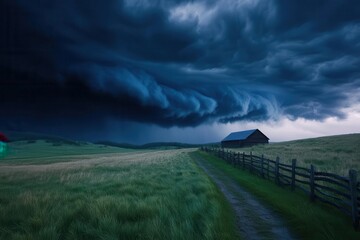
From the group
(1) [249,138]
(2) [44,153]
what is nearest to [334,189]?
Result: (1) [249,138]

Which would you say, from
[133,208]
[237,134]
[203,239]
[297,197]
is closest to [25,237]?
[133,208]

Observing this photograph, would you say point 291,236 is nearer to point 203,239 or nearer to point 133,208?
point 203,239

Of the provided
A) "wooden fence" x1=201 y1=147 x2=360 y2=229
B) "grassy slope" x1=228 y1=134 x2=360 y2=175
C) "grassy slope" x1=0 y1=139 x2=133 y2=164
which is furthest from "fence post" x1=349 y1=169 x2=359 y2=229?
"grassy slope" x1=0 y1=139 x2=133 y2=164

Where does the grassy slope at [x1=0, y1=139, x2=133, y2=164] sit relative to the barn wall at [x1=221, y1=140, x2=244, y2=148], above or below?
below

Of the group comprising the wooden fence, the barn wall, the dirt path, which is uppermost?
the barn wall

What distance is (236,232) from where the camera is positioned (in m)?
6.89

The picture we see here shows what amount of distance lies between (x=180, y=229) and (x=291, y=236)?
3.09 meters

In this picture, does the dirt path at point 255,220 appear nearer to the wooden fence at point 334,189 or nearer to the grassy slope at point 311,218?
the grassy slope at point 311,218

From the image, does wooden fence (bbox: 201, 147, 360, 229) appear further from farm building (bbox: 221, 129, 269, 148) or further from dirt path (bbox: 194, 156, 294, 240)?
farm building (bbox: 221, 129, 269, 148)

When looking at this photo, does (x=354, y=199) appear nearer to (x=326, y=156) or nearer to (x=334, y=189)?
(x=334, y=189)

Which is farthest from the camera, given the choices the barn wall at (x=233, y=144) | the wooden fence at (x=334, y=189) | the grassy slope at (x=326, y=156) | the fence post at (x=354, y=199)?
the barn wall at (x=233, y=144)

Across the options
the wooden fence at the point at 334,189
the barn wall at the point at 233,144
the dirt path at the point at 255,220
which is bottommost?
the dirt path at the point at 255,220

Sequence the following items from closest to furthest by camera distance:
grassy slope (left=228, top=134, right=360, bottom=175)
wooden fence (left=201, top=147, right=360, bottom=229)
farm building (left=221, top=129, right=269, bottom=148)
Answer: wooden fence (left=201, top=147, right=360, bottom=229)
grassy slope (left=228, top=134, right=360, bottom=175)
farm building (left=221, top=129, right=269, bottom=148)

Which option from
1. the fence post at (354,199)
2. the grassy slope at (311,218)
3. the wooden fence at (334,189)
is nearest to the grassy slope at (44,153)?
the wooden fence at (334,189)
